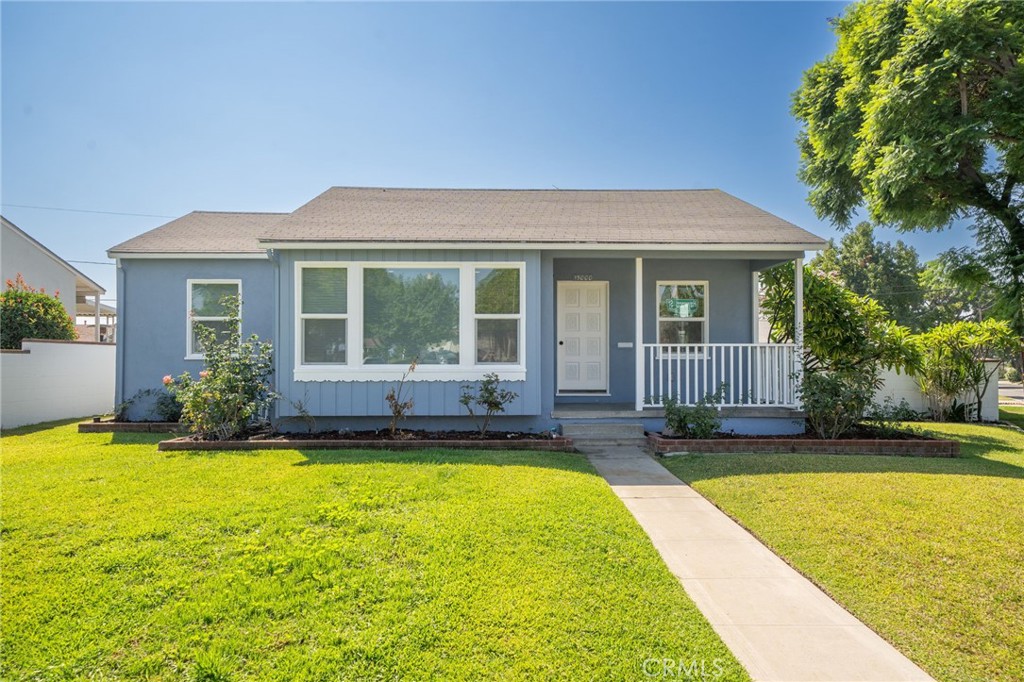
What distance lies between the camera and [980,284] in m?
9.09

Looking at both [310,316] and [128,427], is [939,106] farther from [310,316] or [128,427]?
[128,427]

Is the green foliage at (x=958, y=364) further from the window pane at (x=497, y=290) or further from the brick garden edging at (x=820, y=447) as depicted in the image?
the window pane at (x=497, y=290)

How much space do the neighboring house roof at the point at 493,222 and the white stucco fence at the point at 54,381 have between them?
299 centimetres

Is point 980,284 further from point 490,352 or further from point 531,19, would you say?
point 531,19

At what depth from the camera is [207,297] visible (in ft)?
31.1

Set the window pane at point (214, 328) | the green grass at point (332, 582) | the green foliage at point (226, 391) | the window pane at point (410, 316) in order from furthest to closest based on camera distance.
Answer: the window pane at point (214, 328) < the window pane at point (410, 316) < the green foliage at point (226, 391) < the green grass at point (332, 582)

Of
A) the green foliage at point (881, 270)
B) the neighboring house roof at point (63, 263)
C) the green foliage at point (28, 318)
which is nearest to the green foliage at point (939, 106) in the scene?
the green foliage at point (28, 318)

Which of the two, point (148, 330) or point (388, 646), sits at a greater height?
point (148, 330)

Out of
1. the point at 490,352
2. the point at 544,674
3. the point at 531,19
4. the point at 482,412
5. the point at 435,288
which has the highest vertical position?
the point at 531,19

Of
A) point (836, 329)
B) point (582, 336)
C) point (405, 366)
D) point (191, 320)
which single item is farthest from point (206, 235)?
point (836, 329)

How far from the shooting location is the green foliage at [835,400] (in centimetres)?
740

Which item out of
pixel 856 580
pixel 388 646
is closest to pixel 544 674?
pixel 388 646

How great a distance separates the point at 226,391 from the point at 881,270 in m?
39.1

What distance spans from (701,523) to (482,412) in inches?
157
